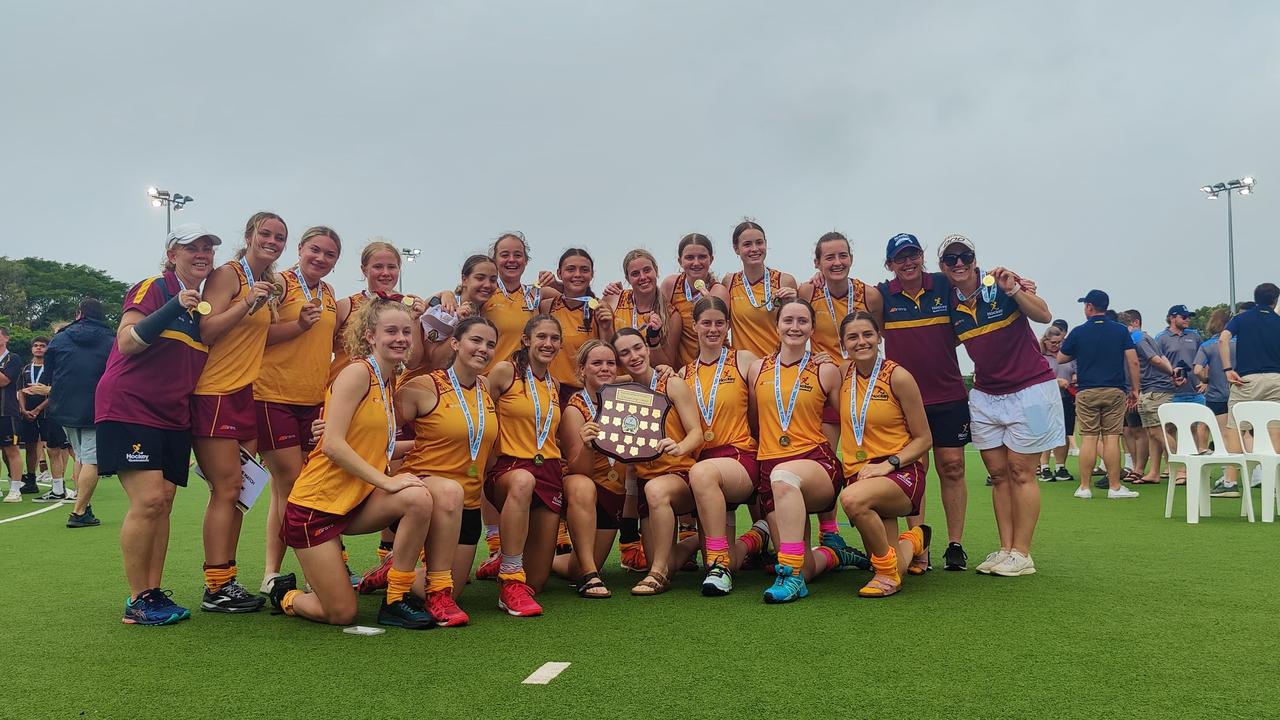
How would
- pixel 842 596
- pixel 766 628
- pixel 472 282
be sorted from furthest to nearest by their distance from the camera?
pixel 472 282 → pixel 842 596 → pixel 766 628

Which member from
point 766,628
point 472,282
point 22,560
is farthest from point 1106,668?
point 22,560

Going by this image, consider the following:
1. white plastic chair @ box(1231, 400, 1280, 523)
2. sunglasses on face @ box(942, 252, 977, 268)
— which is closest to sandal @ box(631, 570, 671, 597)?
sunglasses on face @ box(942, 252, 977, 268)

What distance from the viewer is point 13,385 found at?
11289 mm

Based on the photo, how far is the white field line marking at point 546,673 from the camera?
3.22 meters

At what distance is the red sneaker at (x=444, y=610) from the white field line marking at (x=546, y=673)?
898mm

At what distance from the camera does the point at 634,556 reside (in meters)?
5.78

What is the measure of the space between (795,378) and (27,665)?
12.6 ft

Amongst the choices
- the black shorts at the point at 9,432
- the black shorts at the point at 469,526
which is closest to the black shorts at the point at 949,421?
the black shorts at the point at 469,526

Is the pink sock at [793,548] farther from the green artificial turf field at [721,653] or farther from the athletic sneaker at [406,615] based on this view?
the athletic sneaker at [406,615]

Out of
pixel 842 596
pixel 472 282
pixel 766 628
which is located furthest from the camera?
pixel 472 282

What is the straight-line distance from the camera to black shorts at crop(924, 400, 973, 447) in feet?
18.1

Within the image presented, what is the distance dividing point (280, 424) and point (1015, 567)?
14.0 ft

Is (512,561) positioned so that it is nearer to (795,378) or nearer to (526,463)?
(526,463)

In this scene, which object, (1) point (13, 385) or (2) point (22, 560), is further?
(1) point (13, 385)
